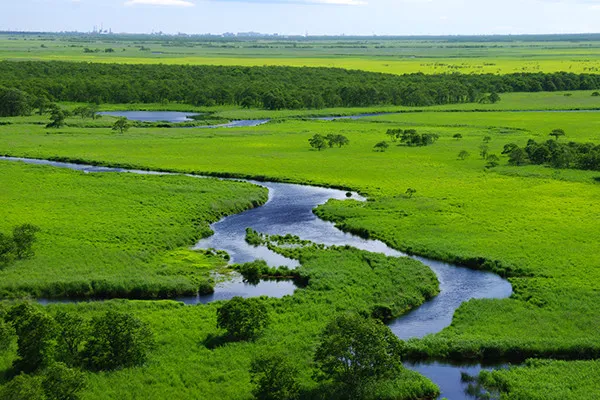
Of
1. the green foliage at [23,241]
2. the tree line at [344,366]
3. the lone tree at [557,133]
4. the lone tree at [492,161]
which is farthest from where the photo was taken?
the lone tree at [557,133]

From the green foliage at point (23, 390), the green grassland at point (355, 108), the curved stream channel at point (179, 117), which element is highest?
the green foliage at point (23, 390)

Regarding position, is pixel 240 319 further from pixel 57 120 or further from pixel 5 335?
pixel 57 120

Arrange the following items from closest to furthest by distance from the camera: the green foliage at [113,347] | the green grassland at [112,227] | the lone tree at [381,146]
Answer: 1. the green foliage at [113,347]
2. the green grassland at [112,227]
3. the lone tree at [381,146]

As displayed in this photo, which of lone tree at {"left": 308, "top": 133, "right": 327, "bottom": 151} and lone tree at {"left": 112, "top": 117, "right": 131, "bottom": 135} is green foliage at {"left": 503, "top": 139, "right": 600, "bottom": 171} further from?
lone tree at {"left": 112, "top": 117, "right": 131, "bottom": 135}

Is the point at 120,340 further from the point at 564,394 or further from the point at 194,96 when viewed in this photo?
the point at 194,96

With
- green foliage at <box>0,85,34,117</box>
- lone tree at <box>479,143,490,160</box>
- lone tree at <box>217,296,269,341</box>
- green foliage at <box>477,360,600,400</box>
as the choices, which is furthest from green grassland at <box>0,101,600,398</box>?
green foliage at <box>0,85,34,117</box>

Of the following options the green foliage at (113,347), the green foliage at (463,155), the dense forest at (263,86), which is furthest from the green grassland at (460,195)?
the dense forest at (263,86)

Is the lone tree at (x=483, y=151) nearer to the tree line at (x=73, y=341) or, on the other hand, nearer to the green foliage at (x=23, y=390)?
the tree line at (x=73, y=341)
